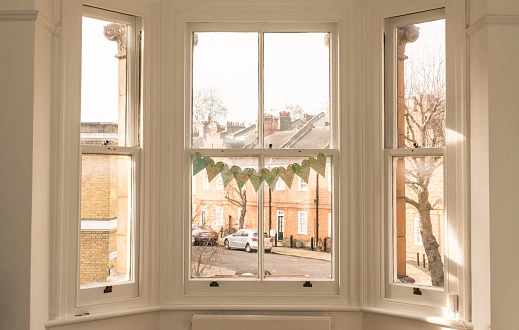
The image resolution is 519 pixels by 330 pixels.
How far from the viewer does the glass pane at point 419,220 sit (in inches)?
137

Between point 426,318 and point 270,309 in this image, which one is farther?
point 270,309

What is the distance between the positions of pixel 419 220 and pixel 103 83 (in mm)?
1974

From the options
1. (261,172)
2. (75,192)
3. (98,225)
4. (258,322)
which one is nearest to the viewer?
(75,192)

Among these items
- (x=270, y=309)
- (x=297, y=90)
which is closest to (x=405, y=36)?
(x=297, y=90)

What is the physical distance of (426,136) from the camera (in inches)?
139

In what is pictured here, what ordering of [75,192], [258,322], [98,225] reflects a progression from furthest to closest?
[258,322]
[98,225]
[75,192]

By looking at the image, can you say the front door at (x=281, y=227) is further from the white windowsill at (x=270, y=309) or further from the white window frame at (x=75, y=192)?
the white window frame at (x=75, y=192)

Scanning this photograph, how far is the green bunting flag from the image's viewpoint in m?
3.72

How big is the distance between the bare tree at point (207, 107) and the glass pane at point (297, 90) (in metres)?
0.27
